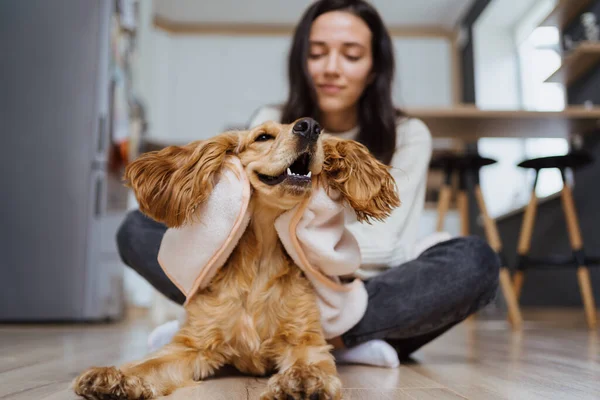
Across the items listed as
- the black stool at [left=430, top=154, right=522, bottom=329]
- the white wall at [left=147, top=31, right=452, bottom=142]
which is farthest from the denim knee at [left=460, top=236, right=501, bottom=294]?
the white wall at [left=147, top=31, right=452, bottom=142]

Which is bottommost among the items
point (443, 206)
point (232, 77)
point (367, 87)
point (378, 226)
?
point (378, 226)

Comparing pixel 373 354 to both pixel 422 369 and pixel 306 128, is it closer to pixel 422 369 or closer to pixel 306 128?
pixel 422 369

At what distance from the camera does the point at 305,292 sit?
114 centimetres

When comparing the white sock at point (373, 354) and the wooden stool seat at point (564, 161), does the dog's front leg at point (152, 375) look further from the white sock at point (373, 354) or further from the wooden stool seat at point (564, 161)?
the wooden stool seat at point (564, 161)

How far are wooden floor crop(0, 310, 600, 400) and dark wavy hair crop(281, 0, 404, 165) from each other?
2.14 ft

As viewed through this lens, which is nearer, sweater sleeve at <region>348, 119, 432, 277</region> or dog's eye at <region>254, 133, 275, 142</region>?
dog's eye at <region>254, 133, 275, 142</region>

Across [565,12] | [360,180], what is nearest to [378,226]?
[360,180]

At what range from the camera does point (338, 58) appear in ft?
5.93

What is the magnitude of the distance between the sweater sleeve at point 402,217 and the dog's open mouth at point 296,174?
39 centimetres

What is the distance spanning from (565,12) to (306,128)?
339cm

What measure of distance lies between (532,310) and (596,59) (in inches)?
69.4

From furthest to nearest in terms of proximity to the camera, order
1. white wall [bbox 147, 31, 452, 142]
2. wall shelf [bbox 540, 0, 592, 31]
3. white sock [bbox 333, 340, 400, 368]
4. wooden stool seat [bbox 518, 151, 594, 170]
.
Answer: white wall [bbox 147, 31, 452, 142]
wall shelf [bbox 540, 0, 592, 31]
wooden stool seat [bbox 518, 151, 594, 170]
white sock [bbox 333, 340, 400, 368]

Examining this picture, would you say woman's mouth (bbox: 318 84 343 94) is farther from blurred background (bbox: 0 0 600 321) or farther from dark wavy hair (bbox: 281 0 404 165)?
blurred background (bbox: 0 0 600 321)

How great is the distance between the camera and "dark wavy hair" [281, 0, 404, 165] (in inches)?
68.3
